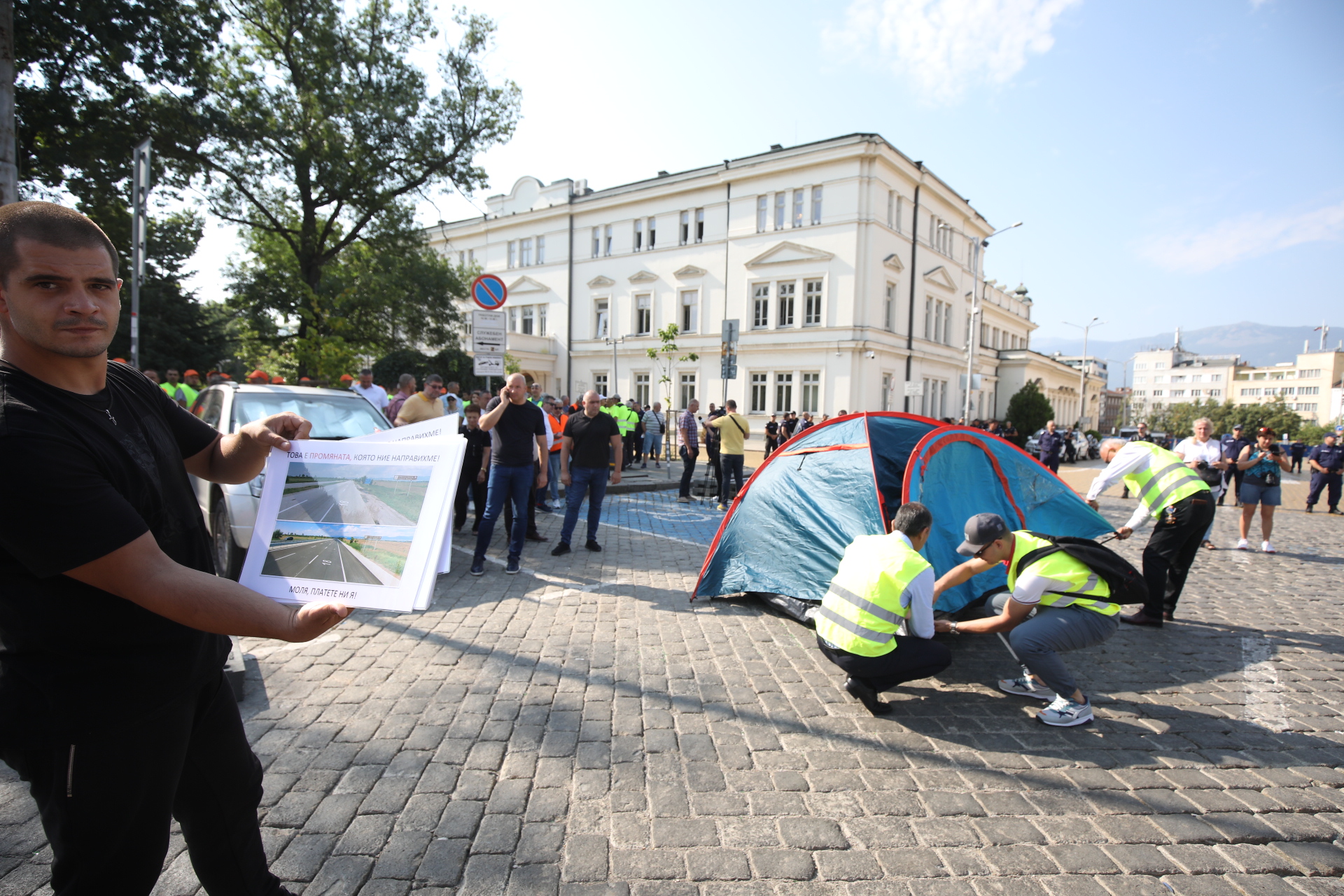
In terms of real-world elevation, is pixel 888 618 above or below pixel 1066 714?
above

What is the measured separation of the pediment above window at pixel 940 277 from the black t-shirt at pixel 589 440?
108 feet

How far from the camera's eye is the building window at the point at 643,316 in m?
38.2

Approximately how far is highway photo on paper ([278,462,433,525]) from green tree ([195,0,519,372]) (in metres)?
15.8

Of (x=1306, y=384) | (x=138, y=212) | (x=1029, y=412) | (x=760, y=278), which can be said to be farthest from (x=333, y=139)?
(x=1306, y=384)

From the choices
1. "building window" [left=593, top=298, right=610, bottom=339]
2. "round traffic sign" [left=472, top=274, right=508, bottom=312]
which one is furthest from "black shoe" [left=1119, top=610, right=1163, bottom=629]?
"building window" [left=593, top=298, right=610, bottom=339]

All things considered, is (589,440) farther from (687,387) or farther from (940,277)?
(940,277)

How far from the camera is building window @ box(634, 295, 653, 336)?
38188 mm

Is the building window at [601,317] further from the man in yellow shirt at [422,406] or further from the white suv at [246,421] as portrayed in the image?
the white suv at [246,421]

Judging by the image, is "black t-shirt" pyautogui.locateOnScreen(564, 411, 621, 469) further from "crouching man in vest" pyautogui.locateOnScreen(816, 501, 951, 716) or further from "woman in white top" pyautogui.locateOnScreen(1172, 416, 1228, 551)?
"woman in white top" pyautogui.locateOnScreen(1172, 416, 1228, 551)

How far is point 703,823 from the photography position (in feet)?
9.20

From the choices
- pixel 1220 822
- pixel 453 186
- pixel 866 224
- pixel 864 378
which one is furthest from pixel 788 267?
pixel 1220 822

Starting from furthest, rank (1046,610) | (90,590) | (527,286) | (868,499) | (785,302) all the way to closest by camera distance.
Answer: (527,286) < (785,302) < (868,499) < (1046,610) < (90,590)

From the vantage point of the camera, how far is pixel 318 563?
1.71 meters

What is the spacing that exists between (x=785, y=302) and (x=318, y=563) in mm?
33930
